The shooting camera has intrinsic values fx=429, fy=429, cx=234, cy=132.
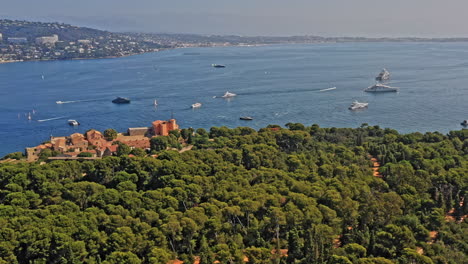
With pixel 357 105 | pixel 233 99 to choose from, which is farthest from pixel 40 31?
pixel 357 105

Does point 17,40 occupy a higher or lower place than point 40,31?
lower

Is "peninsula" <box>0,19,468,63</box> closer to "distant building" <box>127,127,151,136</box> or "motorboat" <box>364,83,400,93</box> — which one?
"motorboat" <box>364,83,400,93</box>

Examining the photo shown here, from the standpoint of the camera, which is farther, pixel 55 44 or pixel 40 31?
pixel 40 31

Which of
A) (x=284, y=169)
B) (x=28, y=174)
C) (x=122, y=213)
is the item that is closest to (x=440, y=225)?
(x=284, y=169)

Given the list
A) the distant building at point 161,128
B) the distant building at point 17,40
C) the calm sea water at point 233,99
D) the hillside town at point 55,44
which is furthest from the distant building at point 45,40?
the distant building at point 161,128

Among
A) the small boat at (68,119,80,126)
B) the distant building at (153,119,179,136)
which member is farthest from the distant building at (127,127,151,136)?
the small boat at (68,119,80,126)

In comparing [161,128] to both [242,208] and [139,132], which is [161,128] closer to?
[139,132]

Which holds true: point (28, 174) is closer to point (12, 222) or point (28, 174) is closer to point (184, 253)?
point (12, 222)
